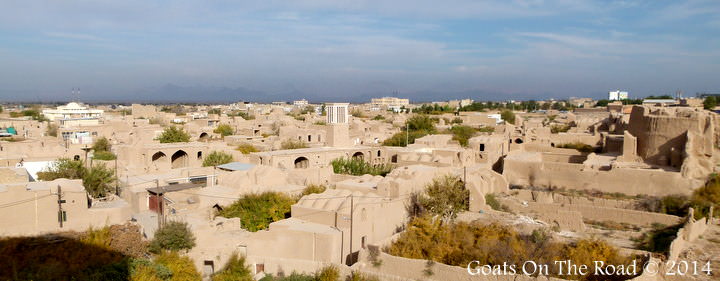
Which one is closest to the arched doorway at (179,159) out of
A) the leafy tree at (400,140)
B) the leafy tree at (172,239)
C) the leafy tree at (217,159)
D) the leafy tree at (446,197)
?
the leafy tree at (217,159)

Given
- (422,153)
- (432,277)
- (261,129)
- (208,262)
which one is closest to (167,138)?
(261,129)

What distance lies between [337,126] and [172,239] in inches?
680

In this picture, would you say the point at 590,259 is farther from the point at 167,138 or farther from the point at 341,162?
the point at 167,138

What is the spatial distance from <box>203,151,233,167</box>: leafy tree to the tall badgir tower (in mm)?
6041

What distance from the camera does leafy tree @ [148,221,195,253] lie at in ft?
39.0

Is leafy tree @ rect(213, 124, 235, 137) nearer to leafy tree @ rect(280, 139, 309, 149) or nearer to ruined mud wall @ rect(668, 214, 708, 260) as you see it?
leafy tree @ rect(280, 139, 309, 149)

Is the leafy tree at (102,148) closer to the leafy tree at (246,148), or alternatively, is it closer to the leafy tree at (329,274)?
the leafy tree at (246,148)

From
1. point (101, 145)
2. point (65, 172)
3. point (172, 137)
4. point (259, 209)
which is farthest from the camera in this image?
point (172, 137)

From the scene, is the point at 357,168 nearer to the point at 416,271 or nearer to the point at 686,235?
the point at 416,271

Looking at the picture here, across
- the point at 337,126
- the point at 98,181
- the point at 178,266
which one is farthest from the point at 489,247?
the point at 337,126

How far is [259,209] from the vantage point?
14977mm

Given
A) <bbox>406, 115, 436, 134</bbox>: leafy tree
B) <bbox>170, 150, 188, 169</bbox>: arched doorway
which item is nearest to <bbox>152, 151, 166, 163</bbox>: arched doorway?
<bbox>170, 150, 188, 169</bbox>: arched doorway

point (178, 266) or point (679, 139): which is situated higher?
point (679, 139)

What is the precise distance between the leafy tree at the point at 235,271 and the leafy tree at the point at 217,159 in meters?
12.3
